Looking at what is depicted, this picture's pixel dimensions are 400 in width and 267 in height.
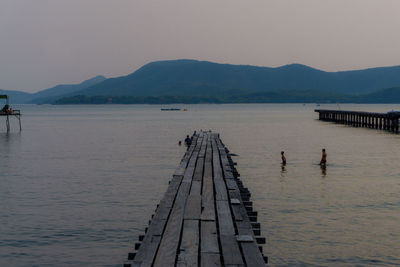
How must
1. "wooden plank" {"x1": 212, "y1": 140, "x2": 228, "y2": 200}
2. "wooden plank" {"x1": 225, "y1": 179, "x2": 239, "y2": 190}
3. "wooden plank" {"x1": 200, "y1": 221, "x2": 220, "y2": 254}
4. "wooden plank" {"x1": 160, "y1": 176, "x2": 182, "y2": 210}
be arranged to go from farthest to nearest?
"wooden plank" {"x1": 225, "y1": 179, "x2": 239, "y2": 190} → "wooden plank" {"x1": 212, "y1": 140, "x2": 228, "y2": 200} → "wooden plank" {"x1": 160, "y1": 176, "x2": 182, "y2": 210} → "wooden plank" {"x1": 200, "y1": 221, "x2": 220, "y2": 254}

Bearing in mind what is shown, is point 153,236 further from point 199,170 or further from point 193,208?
point 199,170

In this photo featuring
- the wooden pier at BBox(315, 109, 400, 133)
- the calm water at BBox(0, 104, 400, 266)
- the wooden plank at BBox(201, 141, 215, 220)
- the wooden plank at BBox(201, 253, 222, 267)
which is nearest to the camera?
the wooden plank at BBox(201, 253, 222, 267)

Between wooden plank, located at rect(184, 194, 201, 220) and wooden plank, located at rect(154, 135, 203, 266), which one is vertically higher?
wooden plank, located at rect(184, 194, 201, 220)

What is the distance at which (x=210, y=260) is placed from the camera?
928 centimetres

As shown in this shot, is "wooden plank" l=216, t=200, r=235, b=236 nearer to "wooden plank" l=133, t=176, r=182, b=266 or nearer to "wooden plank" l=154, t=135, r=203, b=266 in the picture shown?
"wooden plank" l=154, t=135, r=203, b=266

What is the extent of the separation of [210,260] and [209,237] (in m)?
1.38

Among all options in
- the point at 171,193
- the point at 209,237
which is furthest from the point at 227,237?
the point at 171,193

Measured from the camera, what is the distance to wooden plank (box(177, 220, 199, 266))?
366 inches

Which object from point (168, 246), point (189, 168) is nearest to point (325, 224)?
point (189, 168)

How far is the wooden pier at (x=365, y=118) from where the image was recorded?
7050 centimetres

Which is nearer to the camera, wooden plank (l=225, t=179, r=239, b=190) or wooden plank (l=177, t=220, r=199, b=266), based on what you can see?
wooden plank (l=177, t=220, r=199, b=266)

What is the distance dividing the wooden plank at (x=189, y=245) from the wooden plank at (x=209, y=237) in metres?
0.14

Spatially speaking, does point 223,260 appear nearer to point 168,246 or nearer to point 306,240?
point 168,246

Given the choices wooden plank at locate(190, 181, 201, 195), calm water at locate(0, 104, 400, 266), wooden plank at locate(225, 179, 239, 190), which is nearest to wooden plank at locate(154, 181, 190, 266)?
wooden plank at locate(190, 181, 201, 195)
